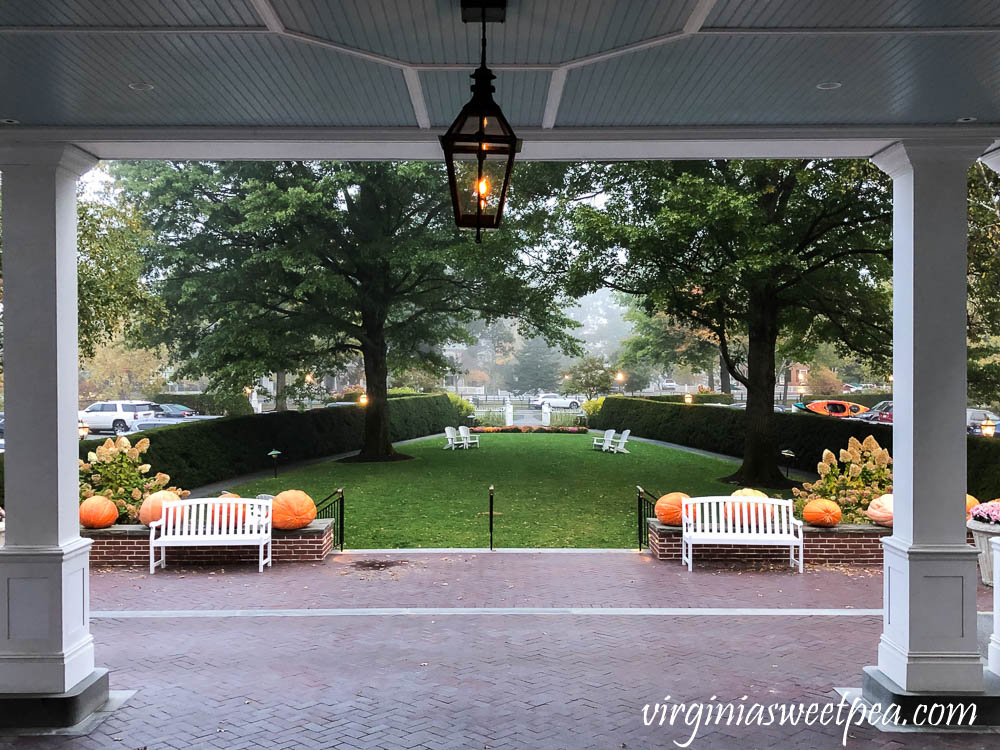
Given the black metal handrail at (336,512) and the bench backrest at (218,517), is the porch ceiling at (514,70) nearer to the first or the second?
the bench backrest at (218,517)

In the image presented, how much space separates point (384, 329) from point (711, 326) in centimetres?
1084

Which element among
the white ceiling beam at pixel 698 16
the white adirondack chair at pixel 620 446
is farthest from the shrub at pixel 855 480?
the white adirondack chair at pixel 620 446

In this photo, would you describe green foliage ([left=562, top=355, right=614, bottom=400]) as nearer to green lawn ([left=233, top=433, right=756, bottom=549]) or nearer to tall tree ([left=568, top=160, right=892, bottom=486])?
green lawn ([left=233, top=433, right=756, bottom=549])

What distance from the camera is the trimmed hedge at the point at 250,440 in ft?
58.4

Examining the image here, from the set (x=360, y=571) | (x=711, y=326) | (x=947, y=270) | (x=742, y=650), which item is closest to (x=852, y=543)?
(x=742, y=650)

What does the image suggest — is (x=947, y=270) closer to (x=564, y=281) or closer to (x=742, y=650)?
(x=742, y=650)

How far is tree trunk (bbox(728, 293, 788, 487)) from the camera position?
18.1 m

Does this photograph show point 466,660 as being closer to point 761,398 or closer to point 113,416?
point 761,398

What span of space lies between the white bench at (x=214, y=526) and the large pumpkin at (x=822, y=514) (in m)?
7.10

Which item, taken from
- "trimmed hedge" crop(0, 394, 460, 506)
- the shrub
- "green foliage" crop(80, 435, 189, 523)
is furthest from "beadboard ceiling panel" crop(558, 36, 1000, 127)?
"trimmed hedge" crop(0, 394, 460, 506)

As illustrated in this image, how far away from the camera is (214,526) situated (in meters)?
10.5

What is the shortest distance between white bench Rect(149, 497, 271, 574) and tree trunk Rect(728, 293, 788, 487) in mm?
11868

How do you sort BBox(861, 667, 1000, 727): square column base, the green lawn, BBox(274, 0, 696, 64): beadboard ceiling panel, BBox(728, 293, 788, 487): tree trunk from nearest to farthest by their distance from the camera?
BBox(274, 0, 696, 64): beadboard ceiling panel < BBox(861, 667, 1000, 727): square column base < the green lawn < BBox(728, 293, 788, 487): tree trunk

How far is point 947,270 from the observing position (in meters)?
5.90
